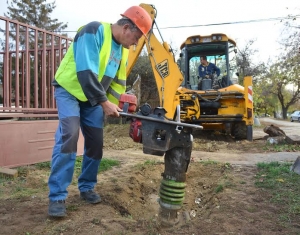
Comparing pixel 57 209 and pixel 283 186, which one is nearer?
pixel 57 209

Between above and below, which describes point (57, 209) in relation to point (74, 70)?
below

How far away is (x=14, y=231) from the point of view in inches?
95.9

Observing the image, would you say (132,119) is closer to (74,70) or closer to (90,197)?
(74,70)

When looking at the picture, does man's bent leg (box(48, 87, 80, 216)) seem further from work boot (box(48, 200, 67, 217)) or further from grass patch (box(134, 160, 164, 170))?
grass patch (box(134, 160, 164, 170))

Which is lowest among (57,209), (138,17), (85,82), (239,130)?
(57,209)

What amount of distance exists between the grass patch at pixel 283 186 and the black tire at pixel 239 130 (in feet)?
16.3

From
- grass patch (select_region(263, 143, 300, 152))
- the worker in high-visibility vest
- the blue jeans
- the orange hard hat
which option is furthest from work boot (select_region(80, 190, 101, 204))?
grass patch (select_region(263, 143, 300, 152))

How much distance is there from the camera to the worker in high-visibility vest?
106 inches

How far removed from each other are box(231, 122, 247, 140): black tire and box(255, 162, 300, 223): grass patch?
4956mm

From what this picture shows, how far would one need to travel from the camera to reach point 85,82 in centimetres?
264

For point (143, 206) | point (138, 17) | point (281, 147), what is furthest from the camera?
point (281, 147)

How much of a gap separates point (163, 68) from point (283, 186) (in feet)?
13.8

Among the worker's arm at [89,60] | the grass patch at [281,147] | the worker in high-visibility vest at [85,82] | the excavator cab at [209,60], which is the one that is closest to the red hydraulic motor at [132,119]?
the worker in high-visibility vest at [85,82]

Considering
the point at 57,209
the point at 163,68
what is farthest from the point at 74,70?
the point at 163,68
